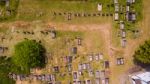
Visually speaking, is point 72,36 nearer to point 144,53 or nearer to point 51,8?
point 51,8

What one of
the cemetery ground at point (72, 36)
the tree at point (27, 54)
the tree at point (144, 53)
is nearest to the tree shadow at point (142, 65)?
the cemetery ground at point (72, 36)

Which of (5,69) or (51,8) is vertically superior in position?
(51,8)

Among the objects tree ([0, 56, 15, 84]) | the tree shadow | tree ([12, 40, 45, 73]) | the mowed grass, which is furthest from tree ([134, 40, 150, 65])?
tree ([0, 56, 15, 84])

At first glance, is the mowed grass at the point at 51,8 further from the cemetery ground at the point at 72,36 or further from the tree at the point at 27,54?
the tree at the point at 27,54

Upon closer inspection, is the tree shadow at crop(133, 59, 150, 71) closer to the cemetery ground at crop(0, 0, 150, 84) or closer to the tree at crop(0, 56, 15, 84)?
the cemetery ground at crop(0, 0, 150, 84)

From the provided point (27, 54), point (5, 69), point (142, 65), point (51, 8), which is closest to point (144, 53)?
point (142, 65)
